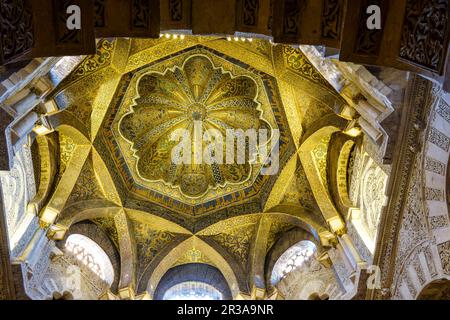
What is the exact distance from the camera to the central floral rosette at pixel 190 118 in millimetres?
12750

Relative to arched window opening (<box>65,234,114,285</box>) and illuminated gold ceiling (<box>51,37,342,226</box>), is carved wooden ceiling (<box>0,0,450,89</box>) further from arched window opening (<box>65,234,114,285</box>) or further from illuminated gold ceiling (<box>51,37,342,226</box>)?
arched window opening (<box>65,234,114,285</box>)

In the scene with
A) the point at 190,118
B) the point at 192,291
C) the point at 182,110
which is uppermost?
the point at 182,110

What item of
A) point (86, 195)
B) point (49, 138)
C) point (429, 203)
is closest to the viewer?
point (429, 203)

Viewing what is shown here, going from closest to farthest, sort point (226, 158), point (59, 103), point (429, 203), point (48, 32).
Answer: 1. point (48, 32)
2. point (429, 203)
3. point (59, 103)
4. point (226, 158)

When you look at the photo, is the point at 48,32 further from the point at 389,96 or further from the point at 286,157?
the point at 286,157

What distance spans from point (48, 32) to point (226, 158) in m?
8.92

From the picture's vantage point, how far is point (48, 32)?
5387 mm

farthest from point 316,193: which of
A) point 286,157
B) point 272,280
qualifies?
point 272,280

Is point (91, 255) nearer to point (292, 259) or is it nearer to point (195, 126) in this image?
point (292, 259)

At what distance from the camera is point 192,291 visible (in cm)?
1230

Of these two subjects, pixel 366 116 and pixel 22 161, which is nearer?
pixel 366 116

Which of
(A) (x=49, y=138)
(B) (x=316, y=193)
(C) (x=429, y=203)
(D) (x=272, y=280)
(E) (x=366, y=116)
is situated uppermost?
(A) (x=49, y=138)

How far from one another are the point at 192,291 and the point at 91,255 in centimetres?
257

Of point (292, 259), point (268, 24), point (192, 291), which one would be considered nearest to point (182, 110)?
point (192, 291)
